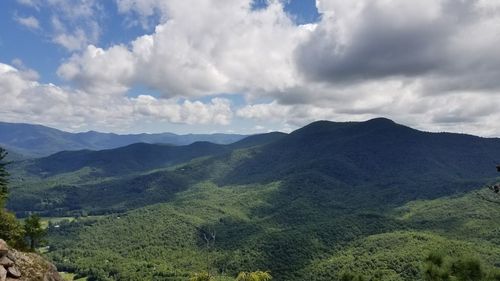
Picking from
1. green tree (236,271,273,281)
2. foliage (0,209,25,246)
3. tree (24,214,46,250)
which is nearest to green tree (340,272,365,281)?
green tree (236,271,273,281)

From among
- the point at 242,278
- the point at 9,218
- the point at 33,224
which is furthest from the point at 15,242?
the point at 242,278

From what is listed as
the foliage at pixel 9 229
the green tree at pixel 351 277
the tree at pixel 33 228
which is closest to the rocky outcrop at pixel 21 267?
the foliage at pixel 9 229

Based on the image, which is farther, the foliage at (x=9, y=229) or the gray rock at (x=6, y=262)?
the foliage at (x=9, y=229)

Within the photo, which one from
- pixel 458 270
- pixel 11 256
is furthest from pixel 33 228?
pixel 458 270

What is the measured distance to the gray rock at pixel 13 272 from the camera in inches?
1330

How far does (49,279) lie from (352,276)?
50.5 metres

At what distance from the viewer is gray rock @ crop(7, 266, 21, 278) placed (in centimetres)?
3378

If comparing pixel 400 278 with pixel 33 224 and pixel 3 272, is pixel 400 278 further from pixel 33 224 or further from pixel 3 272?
pixel 3 272

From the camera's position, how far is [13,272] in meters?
34.0

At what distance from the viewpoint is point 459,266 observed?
45531 mm

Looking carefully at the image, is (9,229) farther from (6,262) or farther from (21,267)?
(6,262)

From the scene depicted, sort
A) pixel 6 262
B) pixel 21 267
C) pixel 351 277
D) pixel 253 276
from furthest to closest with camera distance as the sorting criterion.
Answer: pixel 351 277
pixel 253 276
pixel 21 267
pixel 6 262

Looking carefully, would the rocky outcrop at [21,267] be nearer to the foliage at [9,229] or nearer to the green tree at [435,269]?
the foliage at [9,229]

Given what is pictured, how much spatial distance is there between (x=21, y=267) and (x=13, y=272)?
3.03 m
